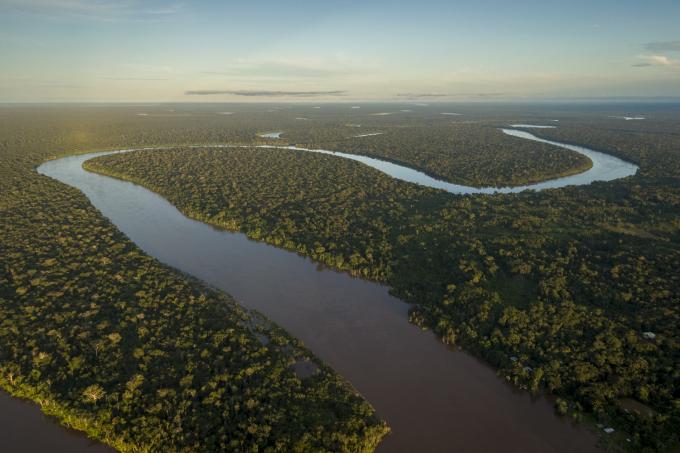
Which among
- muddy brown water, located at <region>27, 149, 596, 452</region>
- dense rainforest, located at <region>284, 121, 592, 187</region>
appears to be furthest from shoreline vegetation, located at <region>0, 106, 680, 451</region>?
dense rainforest, located at <region>284, 121, 592, 187</region>

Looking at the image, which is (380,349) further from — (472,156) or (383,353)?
(472,156)

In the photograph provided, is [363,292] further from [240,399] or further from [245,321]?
[240,399]

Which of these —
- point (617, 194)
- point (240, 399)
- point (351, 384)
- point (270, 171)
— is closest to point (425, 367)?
point (351, 384)

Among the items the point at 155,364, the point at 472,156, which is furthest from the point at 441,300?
the point at 472,156

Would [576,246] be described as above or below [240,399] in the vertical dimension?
above

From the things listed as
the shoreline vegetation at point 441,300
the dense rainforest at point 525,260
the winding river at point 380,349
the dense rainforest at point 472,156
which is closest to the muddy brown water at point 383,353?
the winding river at point 380,349

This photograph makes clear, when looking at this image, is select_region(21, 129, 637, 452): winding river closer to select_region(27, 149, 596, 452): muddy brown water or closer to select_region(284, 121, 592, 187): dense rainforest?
select_region(27, 149, 596, 452): muddy brown water
